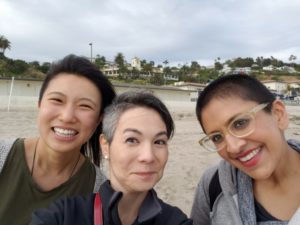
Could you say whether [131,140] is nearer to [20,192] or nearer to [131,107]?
[131,107]

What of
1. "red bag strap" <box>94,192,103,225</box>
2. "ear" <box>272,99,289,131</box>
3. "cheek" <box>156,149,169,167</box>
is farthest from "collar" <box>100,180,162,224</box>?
"ear" <box>272,99,289,131</box>

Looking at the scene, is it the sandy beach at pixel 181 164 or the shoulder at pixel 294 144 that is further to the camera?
the sandy beach at pixel 181 164

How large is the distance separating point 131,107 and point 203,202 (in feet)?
3.05

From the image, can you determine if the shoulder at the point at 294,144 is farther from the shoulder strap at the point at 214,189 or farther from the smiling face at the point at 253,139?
the shoulder strap at the point at 214,189

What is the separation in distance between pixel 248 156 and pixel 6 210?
1.76 m

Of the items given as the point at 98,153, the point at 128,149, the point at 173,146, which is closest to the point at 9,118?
the point at 173,146

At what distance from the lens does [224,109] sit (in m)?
2.04

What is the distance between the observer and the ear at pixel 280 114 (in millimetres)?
2077

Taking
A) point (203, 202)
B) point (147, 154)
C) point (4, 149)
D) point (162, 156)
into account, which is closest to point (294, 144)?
point (203, 202)

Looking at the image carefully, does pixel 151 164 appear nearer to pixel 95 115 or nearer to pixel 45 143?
pixel 95 115

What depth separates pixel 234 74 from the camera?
2.19 meters

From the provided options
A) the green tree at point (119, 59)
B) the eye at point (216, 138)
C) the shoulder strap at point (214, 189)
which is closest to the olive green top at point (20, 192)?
the shoulder strap at point (214, 189)

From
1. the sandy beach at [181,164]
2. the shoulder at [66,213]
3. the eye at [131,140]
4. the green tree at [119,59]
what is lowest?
the sandy beach at [181,164]

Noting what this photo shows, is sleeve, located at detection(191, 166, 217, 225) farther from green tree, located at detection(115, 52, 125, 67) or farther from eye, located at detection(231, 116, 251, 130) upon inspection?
green tree, located at detection(115, 52, 125, 67)
